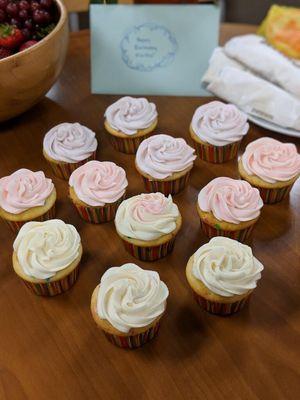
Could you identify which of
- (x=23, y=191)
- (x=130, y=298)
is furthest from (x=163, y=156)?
(x=130, y=298)

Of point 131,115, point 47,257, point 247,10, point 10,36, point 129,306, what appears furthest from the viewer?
point 247,10

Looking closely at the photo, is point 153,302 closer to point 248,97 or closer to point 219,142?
point 219,142

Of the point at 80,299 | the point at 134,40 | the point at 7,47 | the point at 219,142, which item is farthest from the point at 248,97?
the point at 80,299

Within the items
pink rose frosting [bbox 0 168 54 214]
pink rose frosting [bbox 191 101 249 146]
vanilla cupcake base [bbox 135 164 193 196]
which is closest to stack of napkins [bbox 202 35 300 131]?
pink rose frosting [bbox 191 101 249 146]

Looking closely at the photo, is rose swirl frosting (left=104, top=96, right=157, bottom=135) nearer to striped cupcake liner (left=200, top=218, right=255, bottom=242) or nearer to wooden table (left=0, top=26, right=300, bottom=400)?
wooden table (left=0, top=26, right=300, bottom=400)

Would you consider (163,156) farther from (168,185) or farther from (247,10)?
(247,10)

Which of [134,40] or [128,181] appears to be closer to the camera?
[128,181]
